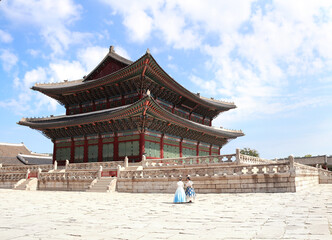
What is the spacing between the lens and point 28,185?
23.2 metres

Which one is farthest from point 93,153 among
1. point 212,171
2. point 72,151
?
point 212,171

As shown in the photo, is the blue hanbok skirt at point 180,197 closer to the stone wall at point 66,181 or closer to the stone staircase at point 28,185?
the stone wall at point 66,181

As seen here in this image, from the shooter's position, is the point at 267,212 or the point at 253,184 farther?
the point at 253,184

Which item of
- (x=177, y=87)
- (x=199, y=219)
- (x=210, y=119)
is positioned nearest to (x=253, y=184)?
(x=199, y=219)

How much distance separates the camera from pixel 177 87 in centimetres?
3017

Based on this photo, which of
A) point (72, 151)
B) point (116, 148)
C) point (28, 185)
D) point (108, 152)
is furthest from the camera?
point (72, 151)

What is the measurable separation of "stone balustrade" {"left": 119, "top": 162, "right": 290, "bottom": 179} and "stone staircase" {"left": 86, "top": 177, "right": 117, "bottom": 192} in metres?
0.85

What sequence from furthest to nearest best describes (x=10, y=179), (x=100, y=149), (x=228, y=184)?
1. (x=100, y=149)
2. (x=10, y=179)
3. (x=228, y=184)

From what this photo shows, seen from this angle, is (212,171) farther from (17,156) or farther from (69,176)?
(17,156)

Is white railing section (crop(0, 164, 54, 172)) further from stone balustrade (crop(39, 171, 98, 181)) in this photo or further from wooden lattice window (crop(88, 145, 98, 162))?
wooden lattice window (crop(88, 145, 98, 162))

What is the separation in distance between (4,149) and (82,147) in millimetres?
22526

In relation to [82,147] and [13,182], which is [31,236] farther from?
[82,147]

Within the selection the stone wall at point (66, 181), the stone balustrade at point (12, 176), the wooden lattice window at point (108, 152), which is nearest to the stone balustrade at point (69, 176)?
the stone wall at point (66, 181)

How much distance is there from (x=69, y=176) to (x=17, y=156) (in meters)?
22.8
